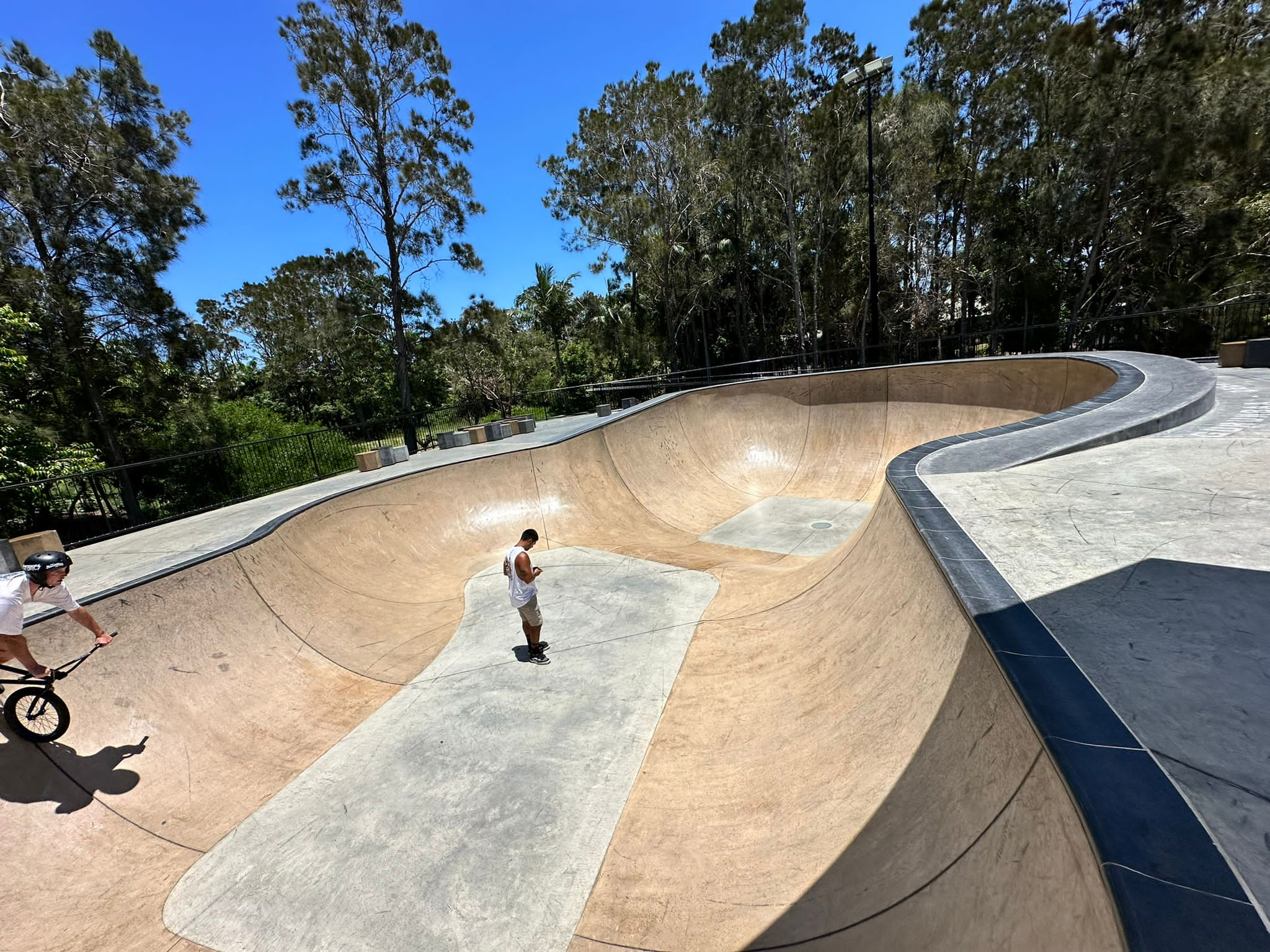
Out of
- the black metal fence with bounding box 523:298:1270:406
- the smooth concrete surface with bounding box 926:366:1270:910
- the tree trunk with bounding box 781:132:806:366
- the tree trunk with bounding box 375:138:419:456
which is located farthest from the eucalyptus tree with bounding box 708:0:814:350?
the smooth concrete surface with bounding box 926:366:1270:910

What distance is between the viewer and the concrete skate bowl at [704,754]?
1.87m

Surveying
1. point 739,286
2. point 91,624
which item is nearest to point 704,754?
point 91,624

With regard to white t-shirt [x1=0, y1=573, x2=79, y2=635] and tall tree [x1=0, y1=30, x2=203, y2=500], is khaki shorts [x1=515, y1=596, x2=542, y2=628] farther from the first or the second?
tall tree [x1=0, y1=30, x2=203, y2=500]

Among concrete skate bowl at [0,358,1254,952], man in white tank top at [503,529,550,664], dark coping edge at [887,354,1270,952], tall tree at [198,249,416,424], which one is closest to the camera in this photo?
dark coping edge at [887,354,1270,952]

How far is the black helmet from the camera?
3.43m

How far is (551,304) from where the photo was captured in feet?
101

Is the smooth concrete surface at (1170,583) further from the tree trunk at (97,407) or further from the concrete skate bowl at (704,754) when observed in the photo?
the tree trunk at (97,407)

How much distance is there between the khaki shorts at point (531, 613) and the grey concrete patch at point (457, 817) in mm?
472

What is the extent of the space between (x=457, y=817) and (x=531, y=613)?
6.48 ft

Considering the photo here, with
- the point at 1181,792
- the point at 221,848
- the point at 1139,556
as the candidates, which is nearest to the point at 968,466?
the point at 1139,556

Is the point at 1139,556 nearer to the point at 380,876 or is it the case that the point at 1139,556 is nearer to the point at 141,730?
the point at 380,876

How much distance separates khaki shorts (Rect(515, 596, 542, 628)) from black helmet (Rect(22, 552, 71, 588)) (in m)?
3.37

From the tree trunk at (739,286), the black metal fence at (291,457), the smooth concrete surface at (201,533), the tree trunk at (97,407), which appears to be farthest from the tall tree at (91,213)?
the tree trunk at (739,286)

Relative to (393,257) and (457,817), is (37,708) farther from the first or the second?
(393,257)
